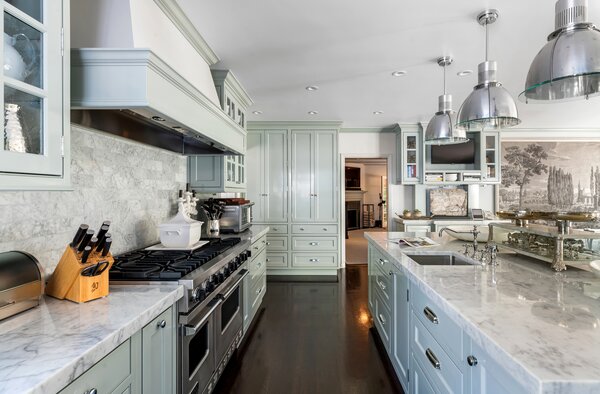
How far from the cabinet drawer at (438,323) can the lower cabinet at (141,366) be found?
1216mm

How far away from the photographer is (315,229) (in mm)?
5309

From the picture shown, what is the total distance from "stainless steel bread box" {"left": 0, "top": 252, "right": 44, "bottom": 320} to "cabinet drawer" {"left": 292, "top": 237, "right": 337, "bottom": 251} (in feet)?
13.7

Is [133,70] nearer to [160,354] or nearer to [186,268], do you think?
[186,268]

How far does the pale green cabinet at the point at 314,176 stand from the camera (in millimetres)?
5297

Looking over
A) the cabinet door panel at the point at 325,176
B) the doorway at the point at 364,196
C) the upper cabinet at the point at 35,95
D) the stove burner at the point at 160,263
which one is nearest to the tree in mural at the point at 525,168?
the cabinet door panel at the point at 325,176

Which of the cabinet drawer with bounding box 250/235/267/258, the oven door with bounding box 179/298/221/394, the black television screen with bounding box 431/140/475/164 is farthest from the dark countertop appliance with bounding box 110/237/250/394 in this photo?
the black television screen with bounding box 431/140/475/164

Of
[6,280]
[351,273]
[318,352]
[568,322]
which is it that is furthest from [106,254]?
[351,273]

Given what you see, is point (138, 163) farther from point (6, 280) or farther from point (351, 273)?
point (351, 273)

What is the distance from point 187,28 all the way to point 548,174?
6.59 m

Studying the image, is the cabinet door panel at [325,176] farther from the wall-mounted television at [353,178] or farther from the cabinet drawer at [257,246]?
the wall-mounted television at [353,178]

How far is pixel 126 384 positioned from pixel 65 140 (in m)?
0.91

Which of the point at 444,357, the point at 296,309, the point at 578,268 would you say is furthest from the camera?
the point at 296,309

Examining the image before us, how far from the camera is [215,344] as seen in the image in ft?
6.62

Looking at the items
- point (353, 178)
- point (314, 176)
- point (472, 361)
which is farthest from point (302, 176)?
point (353, 178)
